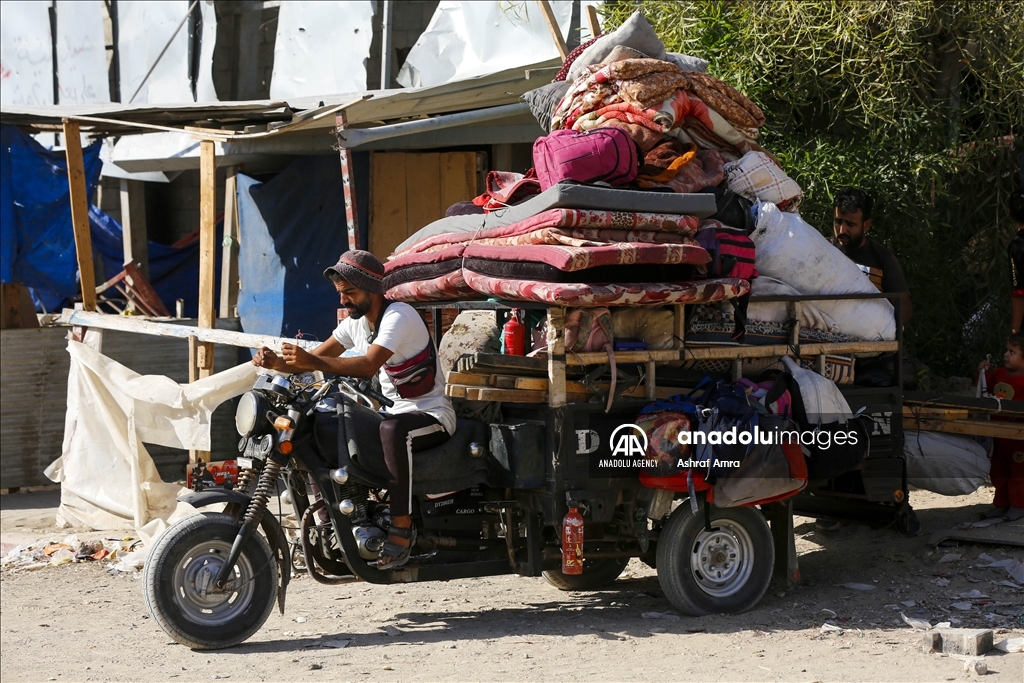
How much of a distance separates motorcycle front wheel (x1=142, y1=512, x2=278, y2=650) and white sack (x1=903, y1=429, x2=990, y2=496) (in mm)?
3472

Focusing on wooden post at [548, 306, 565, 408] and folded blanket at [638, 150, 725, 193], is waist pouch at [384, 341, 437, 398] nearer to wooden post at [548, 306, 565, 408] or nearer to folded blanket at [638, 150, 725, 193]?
wooden post at [548, 306, 565, 408]

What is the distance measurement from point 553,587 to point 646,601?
0.60 metres

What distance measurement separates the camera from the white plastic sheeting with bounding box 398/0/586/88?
982 centimetres

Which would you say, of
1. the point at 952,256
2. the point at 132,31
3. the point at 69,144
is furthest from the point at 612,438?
the point at 132,31

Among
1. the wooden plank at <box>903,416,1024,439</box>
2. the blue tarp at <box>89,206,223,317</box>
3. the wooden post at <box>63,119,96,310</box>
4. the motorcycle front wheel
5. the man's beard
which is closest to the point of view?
the motorcycle front wheel

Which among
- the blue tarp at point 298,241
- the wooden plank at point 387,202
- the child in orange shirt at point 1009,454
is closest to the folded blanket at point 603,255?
the child in orange shirt at point 1009,454

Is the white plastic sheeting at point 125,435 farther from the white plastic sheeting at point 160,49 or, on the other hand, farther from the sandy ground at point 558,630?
the white plastic sheeting at point 160,49

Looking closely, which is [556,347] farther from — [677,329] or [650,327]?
[677,329]

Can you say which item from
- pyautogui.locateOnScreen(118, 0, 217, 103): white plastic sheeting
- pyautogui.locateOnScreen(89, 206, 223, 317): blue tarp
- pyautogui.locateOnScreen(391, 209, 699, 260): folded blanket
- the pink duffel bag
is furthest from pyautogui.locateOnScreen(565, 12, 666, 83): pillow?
pyautogui.locateOnScreen(118, 0, 217, 103): white plastic sheeting

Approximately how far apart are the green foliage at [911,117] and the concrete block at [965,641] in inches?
138

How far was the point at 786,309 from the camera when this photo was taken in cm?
→ 578

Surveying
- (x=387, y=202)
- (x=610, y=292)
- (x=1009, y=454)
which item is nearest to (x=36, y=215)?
(x=387, y=202)

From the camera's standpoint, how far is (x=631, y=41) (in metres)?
6.32

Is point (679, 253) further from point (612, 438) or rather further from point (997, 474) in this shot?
point (997, 474)
